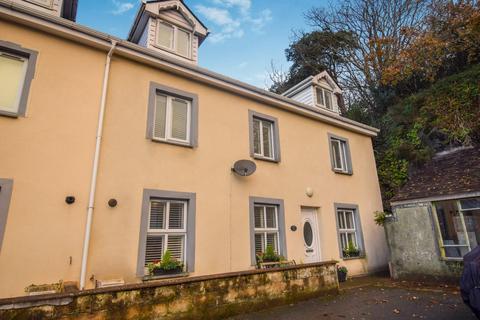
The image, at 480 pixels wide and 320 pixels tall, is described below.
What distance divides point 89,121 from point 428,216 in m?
10.7

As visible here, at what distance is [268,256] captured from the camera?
26.6 ft

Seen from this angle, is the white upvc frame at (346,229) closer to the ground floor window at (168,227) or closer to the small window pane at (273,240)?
the small window pane at (273,240)

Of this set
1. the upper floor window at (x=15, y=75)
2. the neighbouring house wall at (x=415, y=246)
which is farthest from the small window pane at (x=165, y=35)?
the neighbouring house wall at (x=415, y=246)

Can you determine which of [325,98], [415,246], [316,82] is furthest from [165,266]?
[325,98]

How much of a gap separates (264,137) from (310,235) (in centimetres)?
387

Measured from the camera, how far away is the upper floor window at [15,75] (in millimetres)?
5773

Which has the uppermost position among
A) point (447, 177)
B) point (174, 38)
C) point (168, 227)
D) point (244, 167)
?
point (174, 38)

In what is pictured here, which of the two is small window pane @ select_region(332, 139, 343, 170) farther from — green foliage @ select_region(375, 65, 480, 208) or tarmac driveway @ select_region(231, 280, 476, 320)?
tarmac driveway @ select_region(231, 280, 476, 320)

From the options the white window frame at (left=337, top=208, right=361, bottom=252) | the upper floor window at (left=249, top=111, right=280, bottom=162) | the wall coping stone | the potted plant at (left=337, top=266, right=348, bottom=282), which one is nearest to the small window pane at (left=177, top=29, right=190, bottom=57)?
the upper floor window at (left=249, top=111, right=280, bottom=162)

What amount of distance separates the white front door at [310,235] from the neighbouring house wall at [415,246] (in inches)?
109

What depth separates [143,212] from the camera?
6535 millimetres

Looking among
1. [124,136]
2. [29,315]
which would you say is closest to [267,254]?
[124,136]

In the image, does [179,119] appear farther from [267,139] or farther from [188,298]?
[188,298]

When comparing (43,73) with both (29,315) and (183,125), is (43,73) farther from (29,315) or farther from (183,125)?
(29,315)
